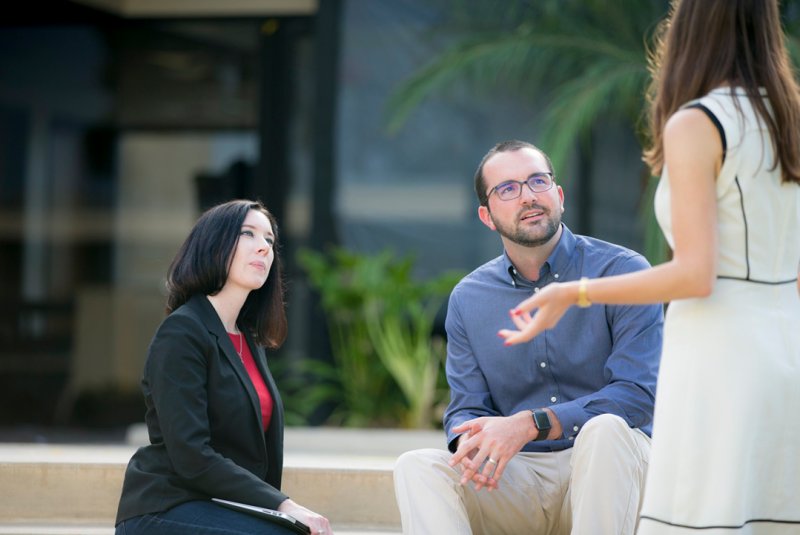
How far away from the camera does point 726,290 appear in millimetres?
2357

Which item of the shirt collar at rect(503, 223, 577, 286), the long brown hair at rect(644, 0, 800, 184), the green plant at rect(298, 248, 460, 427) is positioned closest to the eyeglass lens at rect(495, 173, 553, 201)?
the shirt collar at rect(503, 223, 577, 286)

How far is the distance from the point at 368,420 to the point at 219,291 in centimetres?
348

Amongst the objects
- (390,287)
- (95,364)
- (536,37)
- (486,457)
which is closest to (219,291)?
(486,457)

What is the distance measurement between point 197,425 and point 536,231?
1112 mm

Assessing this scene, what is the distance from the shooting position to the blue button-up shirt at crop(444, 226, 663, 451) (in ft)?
10.8

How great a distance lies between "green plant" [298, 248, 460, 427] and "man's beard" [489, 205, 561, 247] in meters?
3.26

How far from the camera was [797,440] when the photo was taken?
2.36 metres

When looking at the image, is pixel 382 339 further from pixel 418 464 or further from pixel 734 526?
pixel 734 526

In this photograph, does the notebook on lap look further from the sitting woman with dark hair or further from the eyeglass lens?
the eyeglass lens

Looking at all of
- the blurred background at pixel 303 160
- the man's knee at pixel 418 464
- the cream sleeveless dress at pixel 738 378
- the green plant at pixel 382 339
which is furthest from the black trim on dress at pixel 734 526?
the green plant at pixel 382 339

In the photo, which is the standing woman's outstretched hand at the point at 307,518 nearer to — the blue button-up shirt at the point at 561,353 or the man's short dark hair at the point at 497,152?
the blue button-up shirt at the point at 561,353

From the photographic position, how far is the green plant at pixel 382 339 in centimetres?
673

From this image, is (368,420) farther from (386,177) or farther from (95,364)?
(95,364)

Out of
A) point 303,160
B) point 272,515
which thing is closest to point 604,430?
point 272,515
